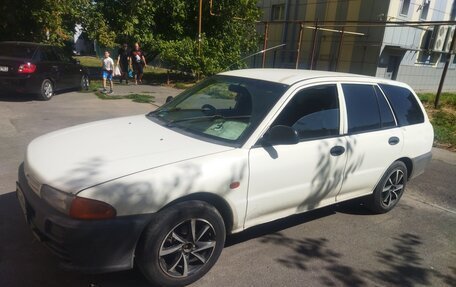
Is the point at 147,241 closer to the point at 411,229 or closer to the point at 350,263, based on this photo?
the point at 350,263

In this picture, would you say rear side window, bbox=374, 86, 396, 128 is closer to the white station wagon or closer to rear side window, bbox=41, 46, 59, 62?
the white station wagon

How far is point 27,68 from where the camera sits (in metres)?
10.6

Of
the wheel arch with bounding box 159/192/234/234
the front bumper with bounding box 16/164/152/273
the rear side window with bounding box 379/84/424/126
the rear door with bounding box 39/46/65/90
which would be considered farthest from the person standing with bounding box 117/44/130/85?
the front bumper with bounding box 16/164/152/273

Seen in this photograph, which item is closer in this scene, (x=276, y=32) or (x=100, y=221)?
(x=100, y=221)

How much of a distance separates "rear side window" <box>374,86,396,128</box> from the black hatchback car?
9366 mm

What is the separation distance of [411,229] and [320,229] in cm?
111

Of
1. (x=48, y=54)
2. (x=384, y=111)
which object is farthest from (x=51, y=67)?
(x=384, y=111)

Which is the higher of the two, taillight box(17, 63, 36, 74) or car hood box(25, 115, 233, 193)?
car hood box(25, 115, 233, 193)

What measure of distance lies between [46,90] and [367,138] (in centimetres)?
989

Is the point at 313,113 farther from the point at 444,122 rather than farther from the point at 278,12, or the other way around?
the point at 278,12

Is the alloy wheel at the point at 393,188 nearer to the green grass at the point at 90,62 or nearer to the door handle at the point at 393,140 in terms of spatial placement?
the door handle at the point at 393,140

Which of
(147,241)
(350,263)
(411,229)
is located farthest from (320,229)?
(147,241)

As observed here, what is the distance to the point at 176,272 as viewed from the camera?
3041mm

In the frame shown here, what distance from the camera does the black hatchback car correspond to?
10.5 meters
